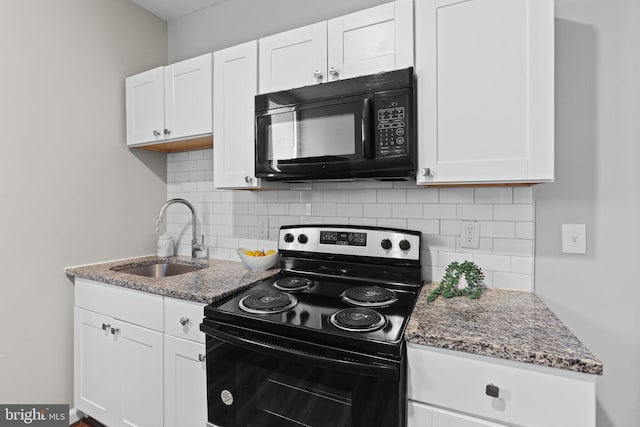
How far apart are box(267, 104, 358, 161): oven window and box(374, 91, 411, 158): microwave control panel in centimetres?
11

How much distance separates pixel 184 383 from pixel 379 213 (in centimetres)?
126

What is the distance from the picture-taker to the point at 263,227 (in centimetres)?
209

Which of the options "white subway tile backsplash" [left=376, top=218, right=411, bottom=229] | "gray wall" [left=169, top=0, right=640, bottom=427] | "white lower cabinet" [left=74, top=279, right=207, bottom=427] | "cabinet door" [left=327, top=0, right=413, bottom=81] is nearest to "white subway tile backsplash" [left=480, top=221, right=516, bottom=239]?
"gray wall" [left=169, top=0, right=640, bottom=427]

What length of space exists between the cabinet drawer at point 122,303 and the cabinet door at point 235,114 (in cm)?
72

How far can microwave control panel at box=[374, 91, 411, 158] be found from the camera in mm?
1309

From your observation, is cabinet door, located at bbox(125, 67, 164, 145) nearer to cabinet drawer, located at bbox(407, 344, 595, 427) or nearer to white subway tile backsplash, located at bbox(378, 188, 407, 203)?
white subway tile backsplash, located at bbox(378, 188, 407, 203)

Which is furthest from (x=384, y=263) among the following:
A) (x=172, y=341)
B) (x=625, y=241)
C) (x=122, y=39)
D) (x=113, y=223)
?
(x=122, y=39)

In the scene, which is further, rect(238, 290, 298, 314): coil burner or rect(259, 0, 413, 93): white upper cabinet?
rect(259, 0, 413, 93): white upper cabinet

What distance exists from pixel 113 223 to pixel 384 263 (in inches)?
71.6

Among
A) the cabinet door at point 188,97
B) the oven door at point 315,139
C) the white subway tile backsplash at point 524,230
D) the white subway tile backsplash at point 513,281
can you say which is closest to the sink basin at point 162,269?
the cabinet door at point 188,97

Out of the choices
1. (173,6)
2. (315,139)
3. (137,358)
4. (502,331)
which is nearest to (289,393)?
(502,331)

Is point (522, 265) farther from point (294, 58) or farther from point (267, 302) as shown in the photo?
point (294, 58)

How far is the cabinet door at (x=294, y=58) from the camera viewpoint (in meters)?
1.52

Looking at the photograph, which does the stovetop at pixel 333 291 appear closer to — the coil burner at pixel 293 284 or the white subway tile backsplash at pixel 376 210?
the coil burner at pixel 293 284
